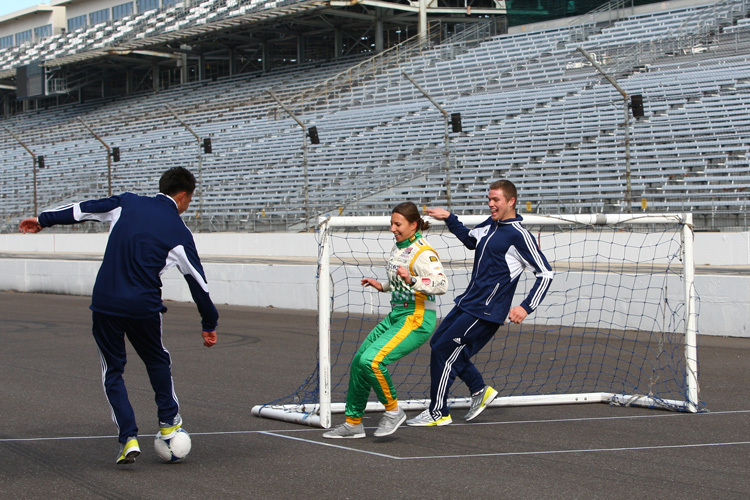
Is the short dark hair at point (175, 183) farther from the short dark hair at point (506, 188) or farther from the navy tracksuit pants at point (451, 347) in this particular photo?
the short dark hair at point (506, 188)

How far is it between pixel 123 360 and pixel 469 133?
88.7 feet

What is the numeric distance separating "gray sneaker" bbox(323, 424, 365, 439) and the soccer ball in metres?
1.18

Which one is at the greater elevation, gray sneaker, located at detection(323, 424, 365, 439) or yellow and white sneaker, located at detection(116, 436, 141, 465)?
yellow and white sneaker, located at detection(116, 436, 141, 465)

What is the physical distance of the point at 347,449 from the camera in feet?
19.3

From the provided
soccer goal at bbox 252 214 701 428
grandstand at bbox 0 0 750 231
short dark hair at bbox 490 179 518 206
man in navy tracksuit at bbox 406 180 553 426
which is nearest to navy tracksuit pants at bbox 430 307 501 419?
man in navy tracksuit at bbox 406 180 553 426

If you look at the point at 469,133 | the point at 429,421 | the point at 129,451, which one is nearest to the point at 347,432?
the point at 429,421

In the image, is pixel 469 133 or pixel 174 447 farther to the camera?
pixel 469 133

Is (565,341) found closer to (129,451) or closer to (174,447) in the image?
(174,447)

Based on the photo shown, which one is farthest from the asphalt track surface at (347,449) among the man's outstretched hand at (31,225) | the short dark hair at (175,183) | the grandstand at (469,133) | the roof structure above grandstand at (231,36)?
the roof structure above grandstand at (231,36)

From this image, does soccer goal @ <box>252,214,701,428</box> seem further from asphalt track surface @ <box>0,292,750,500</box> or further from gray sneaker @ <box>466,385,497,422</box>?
gray sneaker @ <box>466,385,497,422</box>

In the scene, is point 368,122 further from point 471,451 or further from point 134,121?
point 471,451

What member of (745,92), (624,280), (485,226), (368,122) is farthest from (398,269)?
(368,122)

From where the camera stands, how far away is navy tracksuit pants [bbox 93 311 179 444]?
5273mm

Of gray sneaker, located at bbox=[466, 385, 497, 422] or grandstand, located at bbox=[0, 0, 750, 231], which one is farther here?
grandstand, located at bbox=[0, 0, 750, 231]
